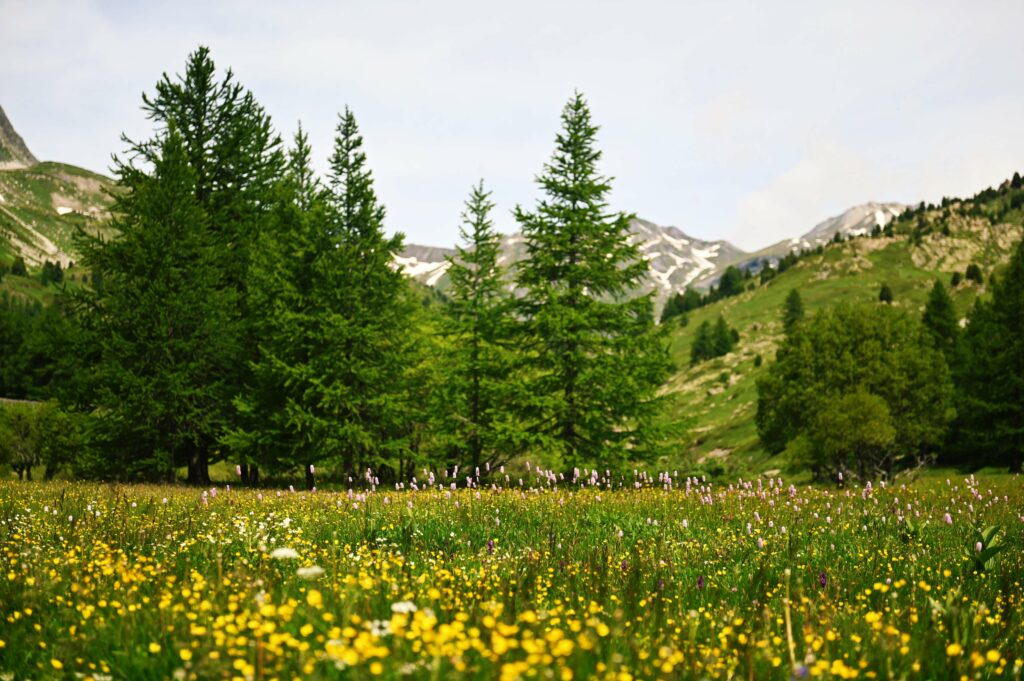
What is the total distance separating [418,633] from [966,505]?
36.7 feet

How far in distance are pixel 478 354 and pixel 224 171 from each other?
13627mm

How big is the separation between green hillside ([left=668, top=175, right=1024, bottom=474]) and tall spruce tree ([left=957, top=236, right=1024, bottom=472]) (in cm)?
3593

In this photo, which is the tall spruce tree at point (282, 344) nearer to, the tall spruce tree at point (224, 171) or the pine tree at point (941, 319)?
the tall spruce tree at point (224, 171)

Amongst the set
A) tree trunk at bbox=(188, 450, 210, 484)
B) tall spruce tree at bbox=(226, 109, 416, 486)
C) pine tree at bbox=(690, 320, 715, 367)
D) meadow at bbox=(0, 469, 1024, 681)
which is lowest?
tree trunk at bbox=(188, 450, 210, 484)

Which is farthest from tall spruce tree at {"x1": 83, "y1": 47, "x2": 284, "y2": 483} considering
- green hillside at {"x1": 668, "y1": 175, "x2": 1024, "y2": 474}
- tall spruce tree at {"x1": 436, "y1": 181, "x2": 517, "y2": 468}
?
green hillside at {"x1": 668, "y1": 175, "x2": 1024, "y2": 474}

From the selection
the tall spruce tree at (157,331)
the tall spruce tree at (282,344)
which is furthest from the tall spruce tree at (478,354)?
the tall spruce tree at (157,331)

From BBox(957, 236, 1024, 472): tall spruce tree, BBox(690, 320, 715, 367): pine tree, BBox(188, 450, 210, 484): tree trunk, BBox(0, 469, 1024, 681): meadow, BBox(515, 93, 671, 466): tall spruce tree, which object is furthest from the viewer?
BBox(690, 320, 715, 367): pine tree

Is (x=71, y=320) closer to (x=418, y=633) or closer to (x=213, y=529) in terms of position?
(x=213, y=529)

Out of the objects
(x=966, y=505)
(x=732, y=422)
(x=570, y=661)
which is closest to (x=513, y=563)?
(x=570, y=661)

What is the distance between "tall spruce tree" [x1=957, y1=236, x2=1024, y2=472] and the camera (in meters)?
41.9

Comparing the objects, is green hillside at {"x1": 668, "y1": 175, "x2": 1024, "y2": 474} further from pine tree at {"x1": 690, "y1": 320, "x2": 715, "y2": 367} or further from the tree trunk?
the tree trunk

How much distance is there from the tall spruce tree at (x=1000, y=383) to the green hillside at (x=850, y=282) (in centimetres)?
3593

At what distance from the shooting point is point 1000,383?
4303cm

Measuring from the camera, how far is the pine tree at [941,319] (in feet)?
190
